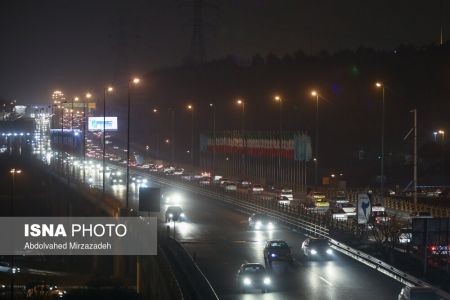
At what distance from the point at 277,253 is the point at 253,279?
17.9 feet

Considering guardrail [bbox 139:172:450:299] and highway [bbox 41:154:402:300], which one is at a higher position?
guardrail [bbox 139:172:450:299]

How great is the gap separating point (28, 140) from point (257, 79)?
208ft

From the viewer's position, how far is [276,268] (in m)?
29.4

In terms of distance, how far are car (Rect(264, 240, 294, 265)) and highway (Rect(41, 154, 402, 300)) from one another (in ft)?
1.01

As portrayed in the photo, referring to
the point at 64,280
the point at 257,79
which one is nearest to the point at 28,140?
the point at 257,79

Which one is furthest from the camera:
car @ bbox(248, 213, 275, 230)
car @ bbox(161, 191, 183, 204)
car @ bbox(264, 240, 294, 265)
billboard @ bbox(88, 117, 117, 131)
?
billboard @ bbox(88, 117, 117, 131)

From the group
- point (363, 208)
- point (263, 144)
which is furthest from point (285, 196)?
point (363, 208)

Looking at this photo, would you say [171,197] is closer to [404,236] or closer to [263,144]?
[263,144]

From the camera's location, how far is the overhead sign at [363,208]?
3181cm

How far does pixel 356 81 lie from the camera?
108m

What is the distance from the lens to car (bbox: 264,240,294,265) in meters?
29.5

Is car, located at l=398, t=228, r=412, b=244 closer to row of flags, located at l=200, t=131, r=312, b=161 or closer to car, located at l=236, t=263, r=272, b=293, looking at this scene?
car, located at l=236, t=263, r=272, b=293

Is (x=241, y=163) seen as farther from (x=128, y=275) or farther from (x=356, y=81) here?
(x=128, y=275)

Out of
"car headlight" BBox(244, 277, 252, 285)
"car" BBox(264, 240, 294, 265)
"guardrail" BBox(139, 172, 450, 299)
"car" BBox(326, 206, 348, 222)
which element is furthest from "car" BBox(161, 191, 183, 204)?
"car headlight" BBox(244, 277, 252, 285)
